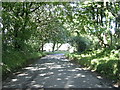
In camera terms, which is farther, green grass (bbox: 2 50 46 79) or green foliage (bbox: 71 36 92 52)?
green foliage (bbox: 71 36 92 52)

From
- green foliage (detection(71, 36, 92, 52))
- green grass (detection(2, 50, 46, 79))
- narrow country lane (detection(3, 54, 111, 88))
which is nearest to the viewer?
narrow country lane (detection(3, 54, 111, 88))

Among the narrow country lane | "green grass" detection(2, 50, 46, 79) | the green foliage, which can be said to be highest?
the green foliage

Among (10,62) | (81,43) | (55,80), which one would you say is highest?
(81,43)

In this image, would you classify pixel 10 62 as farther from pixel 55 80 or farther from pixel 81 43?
pixel 81 43

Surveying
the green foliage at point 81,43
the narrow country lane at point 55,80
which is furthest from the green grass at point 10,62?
the green foliage at point 81,43

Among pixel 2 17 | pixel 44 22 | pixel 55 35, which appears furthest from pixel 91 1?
pixel 55 35

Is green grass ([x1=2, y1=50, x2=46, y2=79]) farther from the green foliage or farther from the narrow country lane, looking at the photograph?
the green foliage

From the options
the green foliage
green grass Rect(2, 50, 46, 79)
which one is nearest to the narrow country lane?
green grass Rect(2, 50, 46, 79)

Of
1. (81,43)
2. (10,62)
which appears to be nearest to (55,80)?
(10,62)

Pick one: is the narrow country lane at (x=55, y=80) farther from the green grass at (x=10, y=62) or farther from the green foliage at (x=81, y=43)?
the green foliage at (x=81, y=43)

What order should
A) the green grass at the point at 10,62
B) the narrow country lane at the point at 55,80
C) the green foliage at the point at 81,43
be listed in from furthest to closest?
the green foliage at the point at 81,43, the green grass at the point at 10,62, the narrow country lane at the point at 55,80

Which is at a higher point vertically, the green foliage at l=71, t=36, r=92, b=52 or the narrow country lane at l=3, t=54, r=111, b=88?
the green foliage at l=71, t=36, r=92, b=52

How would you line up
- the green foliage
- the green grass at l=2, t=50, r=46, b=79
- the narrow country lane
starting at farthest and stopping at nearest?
the green foliage
the green grass at l=2, t=50, r=46, b=79
the narrow country lane

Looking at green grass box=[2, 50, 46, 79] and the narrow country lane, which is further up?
green grass box=[2, 50, 46, 79]
